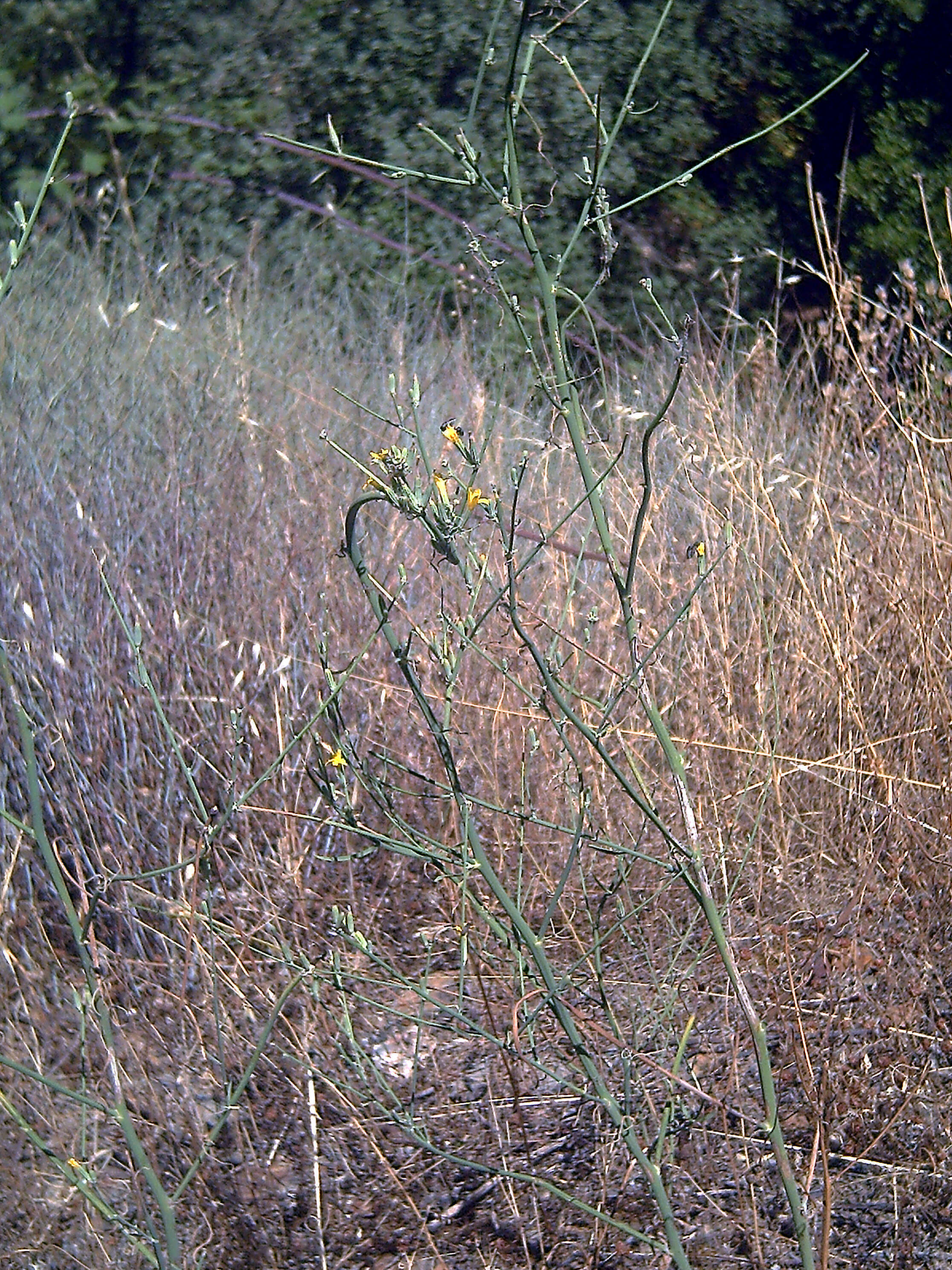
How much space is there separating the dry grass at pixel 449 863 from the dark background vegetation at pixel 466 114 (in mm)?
2686

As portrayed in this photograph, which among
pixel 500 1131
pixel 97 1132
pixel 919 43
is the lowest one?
pixel 97 1132

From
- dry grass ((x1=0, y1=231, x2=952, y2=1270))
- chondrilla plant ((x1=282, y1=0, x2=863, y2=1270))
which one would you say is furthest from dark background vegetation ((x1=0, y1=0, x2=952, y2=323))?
chondrilla plant ((x1=282, y1=0, x2=863, y2=1270))

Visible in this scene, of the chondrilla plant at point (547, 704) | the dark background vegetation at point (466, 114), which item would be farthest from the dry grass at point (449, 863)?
the dark background vegetation at point (466, 114)

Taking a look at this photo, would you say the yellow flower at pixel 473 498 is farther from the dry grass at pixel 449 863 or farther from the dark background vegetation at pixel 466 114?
the dark background vegetation at pixel 466 114

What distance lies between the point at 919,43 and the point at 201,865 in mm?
4741

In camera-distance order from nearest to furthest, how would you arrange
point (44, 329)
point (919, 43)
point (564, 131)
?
1. point (44, 329)
2. point (919, 43)
3. point (564, 131)

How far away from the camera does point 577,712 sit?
7.31ft

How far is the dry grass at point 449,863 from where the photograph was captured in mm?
1540

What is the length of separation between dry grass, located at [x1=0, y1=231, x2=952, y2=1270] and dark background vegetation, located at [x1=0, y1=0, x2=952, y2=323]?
2686 mm

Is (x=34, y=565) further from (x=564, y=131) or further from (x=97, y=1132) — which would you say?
(x=564, y=131)

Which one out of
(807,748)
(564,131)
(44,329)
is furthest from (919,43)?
(807,748)

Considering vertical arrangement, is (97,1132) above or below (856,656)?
below

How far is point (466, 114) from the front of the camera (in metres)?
5.70

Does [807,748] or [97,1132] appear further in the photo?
[807,748]
